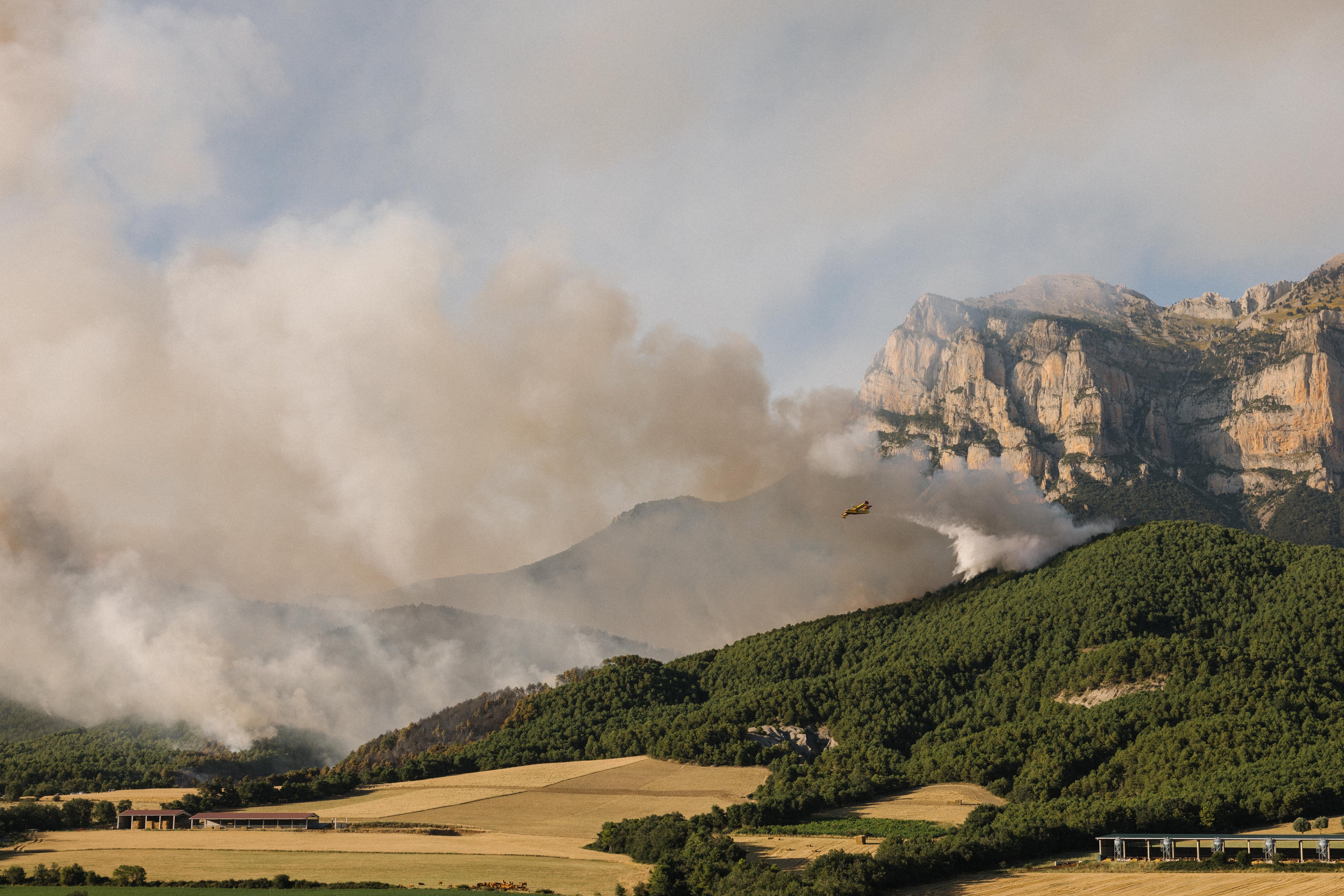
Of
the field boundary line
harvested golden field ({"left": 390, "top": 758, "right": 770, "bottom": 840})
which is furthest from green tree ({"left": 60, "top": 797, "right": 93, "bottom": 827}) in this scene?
harvested golden field ({"left": 390, "top": 758, "right": 770, "bottom": 840})

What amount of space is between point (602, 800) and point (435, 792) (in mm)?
29721

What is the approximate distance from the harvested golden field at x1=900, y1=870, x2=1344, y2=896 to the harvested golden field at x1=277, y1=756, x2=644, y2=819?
287 ft

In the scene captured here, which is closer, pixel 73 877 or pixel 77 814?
pixel 73 877

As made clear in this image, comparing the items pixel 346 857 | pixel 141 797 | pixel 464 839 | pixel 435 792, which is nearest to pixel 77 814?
pixel 141 797

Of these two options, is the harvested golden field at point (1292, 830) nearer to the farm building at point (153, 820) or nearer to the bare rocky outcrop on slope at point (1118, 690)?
the bare rocky outcrop on slope at point (1118, 690)

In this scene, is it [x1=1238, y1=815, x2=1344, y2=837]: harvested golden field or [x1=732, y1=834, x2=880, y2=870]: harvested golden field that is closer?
[x1=1238, y1=815, x2=1344, y2=837]: harvested golden field

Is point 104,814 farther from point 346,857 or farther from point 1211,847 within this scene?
point 1211,847

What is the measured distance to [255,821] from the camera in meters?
159

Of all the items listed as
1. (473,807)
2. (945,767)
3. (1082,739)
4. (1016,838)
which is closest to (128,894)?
(473,807)

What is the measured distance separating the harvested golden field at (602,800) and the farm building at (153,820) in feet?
99.2

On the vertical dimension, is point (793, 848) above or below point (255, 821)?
below

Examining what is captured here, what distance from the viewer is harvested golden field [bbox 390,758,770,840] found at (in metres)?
156

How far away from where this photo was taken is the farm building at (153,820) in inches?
6265

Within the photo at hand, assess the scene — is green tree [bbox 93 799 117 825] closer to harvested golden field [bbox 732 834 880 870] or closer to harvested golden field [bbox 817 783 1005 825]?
harvested golden field [bbox 732 834 880 870]
